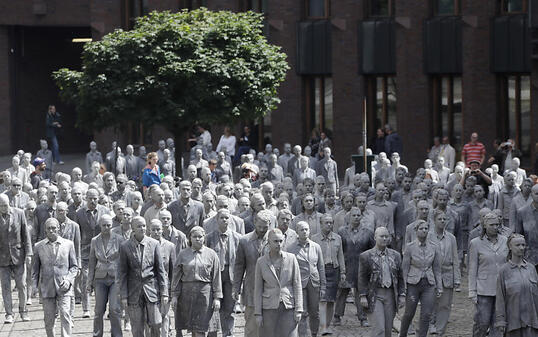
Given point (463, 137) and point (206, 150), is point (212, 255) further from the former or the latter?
point (463, 137)

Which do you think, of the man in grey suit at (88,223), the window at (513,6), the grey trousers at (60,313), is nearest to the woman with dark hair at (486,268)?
the grey trousers at (60,313)

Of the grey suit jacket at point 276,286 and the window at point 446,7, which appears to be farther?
the window at point 446,7

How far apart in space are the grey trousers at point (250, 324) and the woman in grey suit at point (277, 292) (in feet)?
4.85

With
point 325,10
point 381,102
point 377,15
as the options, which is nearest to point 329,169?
point 381,102

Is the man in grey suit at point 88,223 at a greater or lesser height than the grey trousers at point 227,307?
greater

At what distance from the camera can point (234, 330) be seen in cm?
2081

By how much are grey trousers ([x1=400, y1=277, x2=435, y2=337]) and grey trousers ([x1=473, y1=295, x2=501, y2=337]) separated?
83cm

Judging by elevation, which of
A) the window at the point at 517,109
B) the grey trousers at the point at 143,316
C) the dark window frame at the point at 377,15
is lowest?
the grey trousers at the point at 143,316

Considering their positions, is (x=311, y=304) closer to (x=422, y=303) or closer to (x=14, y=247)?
(x=422, y=303)

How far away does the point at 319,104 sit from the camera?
44.3m

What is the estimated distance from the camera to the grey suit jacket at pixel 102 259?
19.7 meters

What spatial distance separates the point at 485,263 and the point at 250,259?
9.96 ft

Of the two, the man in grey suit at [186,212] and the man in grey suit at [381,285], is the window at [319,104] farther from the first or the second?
the man in grey suit at [381,285]

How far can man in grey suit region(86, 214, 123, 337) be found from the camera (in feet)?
63.6
